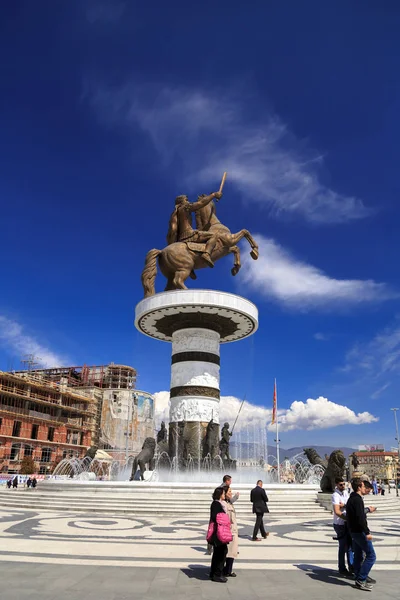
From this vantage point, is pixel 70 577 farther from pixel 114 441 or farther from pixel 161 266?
pixel 114 441

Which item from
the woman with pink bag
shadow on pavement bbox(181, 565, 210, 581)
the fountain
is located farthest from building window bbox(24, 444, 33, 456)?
the woman with pink bag

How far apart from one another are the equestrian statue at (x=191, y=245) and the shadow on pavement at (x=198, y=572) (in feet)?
60.3

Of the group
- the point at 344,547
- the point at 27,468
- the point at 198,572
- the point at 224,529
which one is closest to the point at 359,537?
the point at 344,547

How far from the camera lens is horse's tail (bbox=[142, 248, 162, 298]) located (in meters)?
25.4

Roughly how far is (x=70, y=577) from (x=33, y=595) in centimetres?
87

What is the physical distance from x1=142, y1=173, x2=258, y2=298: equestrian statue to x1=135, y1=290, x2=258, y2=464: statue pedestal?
1.62 metres

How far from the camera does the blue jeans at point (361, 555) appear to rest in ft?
19.0

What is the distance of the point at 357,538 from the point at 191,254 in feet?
66.7

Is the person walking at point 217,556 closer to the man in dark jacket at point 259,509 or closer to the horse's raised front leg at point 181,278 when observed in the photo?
the man in dark jacket at point 259,509

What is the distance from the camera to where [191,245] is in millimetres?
25625

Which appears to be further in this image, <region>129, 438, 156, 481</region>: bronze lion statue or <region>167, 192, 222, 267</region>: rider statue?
<region>167, 192, 222, 267</region>: rider statue

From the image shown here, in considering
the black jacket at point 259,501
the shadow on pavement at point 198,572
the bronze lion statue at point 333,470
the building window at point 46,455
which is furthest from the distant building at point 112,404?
the shadow on pavement at point 198,572

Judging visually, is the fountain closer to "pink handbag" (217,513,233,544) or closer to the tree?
"pink handbag" (217,513,233,544)

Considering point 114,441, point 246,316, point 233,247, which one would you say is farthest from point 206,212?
point 114,441
